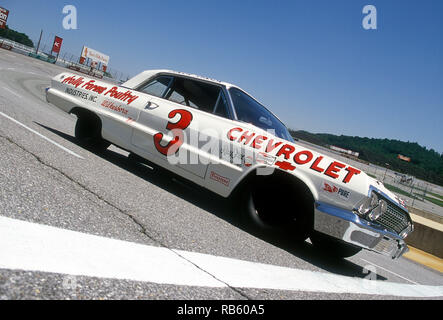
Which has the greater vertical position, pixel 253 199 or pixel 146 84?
pixel 146 84

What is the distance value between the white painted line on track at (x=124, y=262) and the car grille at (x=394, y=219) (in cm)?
104

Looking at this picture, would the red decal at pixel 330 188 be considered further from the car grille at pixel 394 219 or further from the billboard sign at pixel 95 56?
the billboard sign at pixel 95 56

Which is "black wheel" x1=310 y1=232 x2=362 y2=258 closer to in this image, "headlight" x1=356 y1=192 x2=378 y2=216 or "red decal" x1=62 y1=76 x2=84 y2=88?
"headlight" x1=356 y1=192 x2=378 y2=216

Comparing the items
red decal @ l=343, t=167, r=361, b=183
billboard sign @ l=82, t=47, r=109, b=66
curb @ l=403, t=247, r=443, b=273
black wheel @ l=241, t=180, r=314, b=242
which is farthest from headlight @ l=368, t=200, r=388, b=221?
billboard sign @ l=82, t=47, r=109, b=66

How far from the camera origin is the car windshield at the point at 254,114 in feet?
14.3

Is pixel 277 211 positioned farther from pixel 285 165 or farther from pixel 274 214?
pixel 285 165

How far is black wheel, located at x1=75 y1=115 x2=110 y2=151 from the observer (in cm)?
540

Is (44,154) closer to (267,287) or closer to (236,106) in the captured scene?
(236,106)

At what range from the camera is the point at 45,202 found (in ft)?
8.41

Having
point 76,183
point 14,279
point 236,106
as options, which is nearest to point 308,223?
point 236,106

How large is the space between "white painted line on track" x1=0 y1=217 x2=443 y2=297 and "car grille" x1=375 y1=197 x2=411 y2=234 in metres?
1.04
